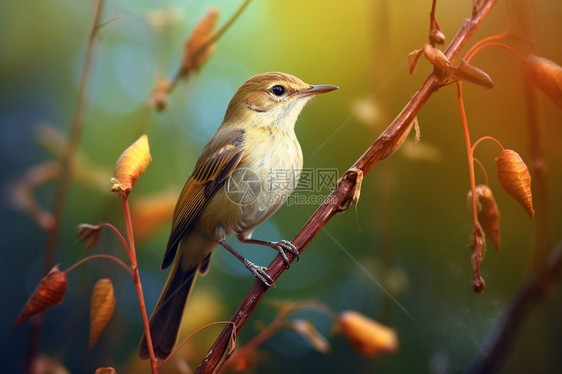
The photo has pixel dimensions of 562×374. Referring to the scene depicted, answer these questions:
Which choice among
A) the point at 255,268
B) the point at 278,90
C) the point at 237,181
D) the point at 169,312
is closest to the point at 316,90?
the point at 278,90

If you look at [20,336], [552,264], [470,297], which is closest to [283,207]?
[470,297]

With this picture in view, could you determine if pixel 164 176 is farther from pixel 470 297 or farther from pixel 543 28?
pixel 543 28

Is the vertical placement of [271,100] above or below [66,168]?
above

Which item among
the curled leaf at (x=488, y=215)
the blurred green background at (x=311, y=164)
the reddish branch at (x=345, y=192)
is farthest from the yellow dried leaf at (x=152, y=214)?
the curled leaf at (x=488, y=215)

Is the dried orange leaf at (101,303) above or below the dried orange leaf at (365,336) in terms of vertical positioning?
above

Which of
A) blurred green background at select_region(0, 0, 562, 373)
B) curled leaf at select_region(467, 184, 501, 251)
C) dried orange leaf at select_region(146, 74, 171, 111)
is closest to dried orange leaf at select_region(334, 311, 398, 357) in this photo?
blurred green background at select_region(0, 0, 562, 373)

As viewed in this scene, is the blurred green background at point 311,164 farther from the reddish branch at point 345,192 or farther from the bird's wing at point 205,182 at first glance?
the reddish branch at point 345,192

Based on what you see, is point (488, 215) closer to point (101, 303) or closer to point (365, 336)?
point (365, 336)
